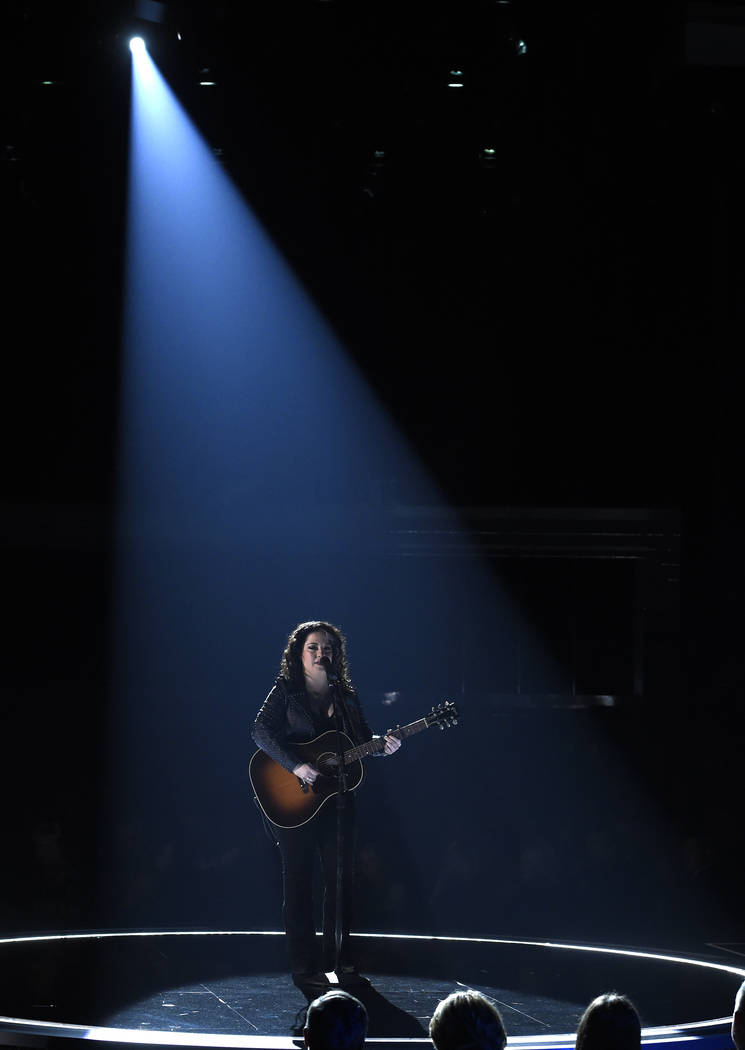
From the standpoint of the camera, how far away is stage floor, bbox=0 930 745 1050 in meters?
4.06

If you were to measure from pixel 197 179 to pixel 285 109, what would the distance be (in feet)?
5.42

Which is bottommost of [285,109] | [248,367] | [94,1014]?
[94,1014]

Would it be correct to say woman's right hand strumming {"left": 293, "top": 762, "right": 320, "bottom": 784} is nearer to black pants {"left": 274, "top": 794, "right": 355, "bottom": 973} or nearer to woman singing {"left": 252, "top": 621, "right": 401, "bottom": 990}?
woman singing {"left": 252, "top": 621, "right": 401, "bottom": 990}

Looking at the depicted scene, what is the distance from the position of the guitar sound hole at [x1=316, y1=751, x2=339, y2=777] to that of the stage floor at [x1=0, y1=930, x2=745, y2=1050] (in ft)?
2.44

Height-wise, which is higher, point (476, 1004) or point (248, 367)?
point (248, 367)

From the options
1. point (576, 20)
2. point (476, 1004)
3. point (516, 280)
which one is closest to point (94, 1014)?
point (476, 1004)

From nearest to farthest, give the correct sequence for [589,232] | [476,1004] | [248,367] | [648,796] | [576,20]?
[476,1004] < [576,20] < [648,796] < [589,232] < [248,367]

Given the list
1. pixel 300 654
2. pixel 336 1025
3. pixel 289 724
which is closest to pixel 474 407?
pixel 300 654

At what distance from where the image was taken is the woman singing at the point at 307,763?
4770mm

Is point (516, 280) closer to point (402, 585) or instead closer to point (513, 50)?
point (402, 585)

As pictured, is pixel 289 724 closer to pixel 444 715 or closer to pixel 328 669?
pixel 328 669

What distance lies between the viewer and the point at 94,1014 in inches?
171

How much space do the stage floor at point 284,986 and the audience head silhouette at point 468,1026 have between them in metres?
1.71

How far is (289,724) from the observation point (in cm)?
489
